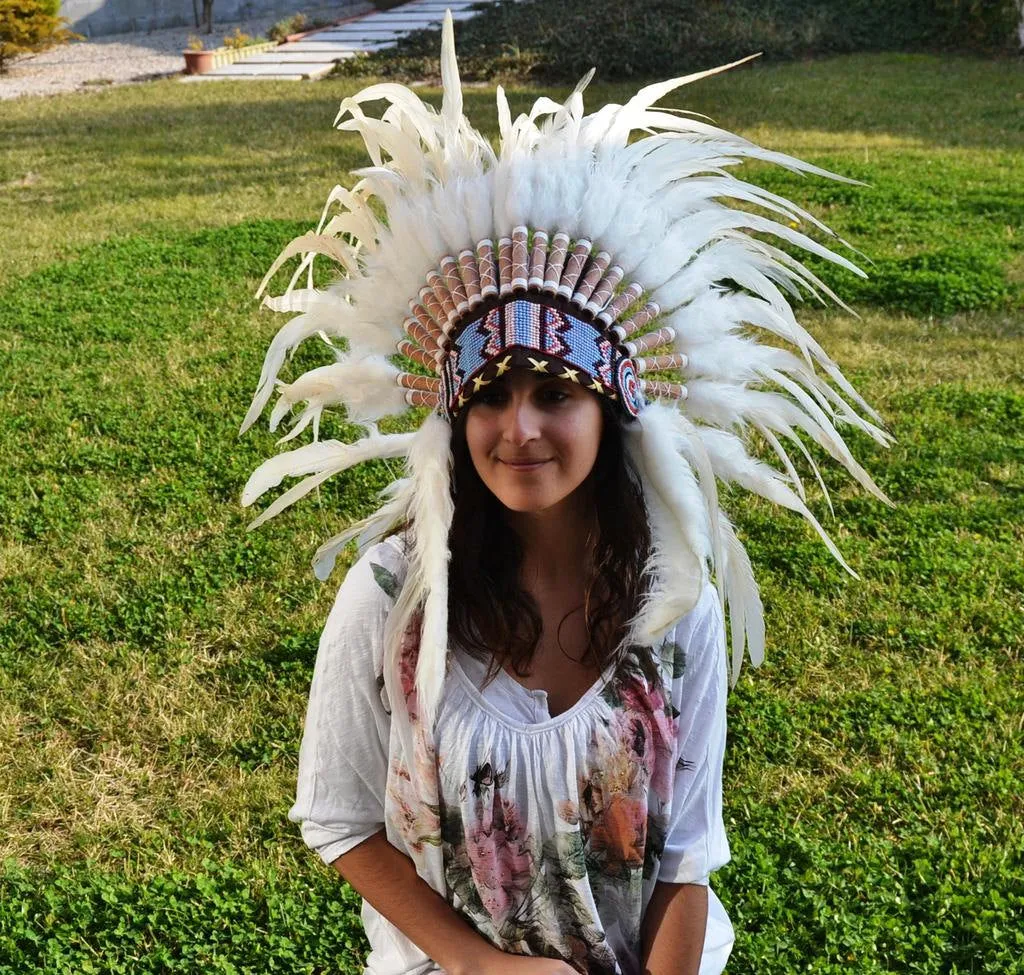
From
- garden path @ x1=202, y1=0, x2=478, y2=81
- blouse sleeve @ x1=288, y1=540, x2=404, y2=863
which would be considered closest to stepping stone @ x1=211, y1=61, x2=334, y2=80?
garden path @ x1=202, y1=0, x2=478, y2=81

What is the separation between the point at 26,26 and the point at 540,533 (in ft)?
56.6

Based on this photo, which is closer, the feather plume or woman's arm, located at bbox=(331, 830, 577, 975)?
the feather plume

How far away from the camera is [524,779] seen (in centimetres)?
199

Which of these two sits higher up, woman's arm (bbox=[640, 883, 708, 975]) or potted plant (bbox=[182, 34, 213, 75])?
potted plant (bbox=[182, 34, 213, 75])

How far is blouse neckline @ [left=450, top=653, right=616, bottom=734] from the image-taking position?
2.00 meters

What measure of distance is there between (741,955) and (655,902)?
3.07 feet

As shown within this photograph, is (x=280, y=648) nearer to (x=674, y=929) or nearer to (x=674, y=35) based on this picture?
(x=674, y=929)

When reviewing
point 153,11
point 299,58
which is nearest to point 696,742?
point 299,58

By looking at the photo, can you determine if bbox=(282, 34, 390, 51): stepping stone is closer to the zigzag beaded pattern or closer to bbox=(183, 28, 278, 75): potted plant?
bbox=(183, 28, 278, 75): potted plant

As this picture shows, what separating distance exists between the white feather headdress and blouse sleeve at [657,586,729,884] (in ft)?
0.41

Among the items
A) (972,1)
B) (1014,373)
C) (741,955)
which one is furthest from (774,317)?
(972,1)

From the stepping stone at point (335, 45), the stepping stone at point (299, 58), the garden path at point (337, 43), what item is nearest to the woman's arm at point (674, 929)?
the garden path at point (337, 43)

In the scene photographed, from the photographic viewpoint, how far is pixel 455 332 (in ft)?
6.38

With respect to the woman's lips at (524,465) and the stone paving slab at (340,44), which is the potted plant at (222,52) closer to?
the stone paving slab at (340,44)
